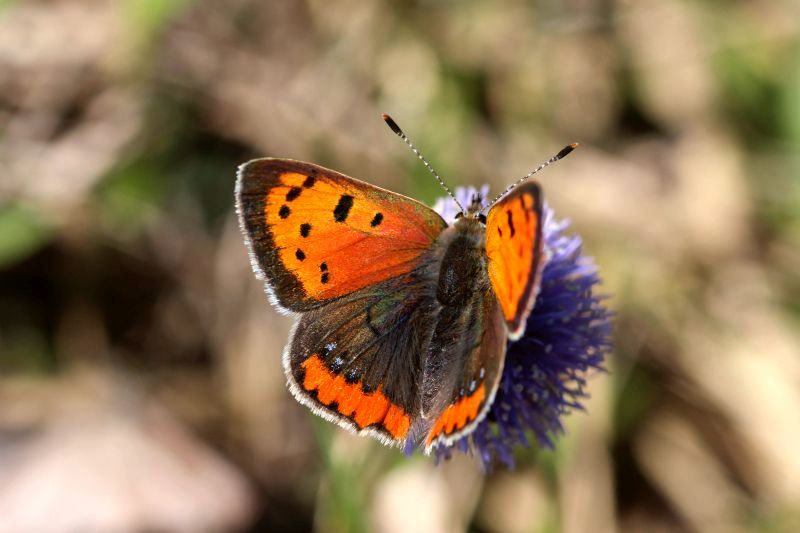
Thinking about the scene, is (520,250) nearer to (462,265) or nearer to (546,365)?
(462,265)

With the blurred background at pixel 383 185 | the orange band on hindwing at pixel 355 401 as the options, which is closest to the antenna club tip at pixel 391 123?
the orange band on hindwing at pixel 355 401

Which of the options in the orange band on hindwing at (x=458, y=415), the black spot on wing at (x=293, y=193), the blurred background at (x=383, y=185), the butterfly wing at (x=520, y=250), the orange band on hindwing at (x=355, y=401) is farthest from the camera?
the blurred background at (x=383, y=185)

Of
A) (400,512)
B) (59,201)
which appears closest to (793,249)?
(400,512)

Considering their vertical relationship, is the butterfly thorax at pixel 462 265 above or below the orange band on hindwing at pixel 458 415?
above

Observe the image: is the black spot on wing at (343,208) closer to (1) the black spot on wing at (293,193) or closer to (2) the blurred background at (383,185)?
(1) the black spot on wing at (293,193)

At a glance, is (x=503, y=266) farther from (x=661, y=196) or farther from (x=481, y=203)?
(x=661, y=196)

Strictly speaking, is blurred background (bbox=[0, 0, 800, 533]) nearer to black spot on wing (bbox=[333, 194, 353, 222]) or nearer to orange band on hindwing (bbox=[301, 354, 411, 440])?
orange band on hindwing (bbox=[301, 354, 411, 440])
